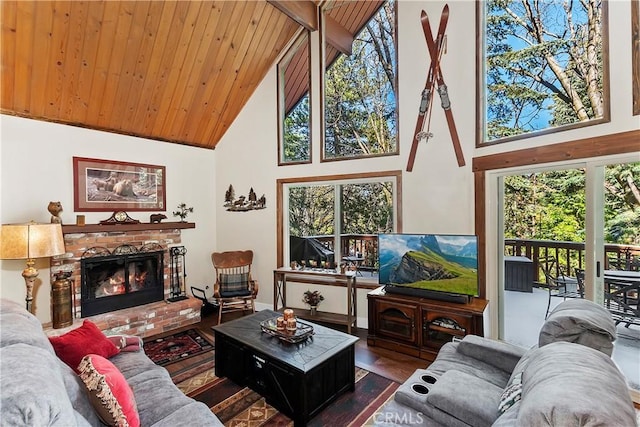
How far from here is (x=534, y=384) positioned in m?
1.17

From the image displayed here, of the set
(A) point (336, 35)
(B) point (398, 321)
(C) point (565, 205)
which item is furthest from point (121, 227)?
(C) point (565, 205)

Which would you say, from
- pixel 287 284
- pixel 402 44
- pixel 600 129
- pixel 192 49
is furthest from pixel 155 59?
pixel 600 129

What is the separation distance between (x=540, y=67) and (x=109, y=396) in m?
4.32

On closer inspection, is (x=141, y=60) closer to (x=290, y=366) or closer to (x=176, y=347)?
(x=176, y=347)

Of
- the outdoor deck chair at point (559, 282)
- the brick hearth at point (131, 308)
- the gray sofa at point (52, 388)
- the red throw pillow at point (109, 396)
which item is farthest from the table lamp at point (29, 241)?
the outdoor deck chair at point (559, 282)

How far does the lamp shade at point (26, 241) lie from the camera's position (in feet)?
9.87

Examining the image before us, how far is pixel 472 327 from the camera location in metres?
3.05

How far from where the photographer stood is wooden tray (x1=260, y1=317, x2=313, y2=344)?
2.63 m

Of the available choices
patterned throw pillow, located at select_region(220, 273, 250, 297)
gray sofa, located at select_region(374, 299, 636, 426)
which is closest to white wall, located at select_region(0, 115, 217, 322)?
patterned throw pillow, located at select_region(220, 273, 250, 297)

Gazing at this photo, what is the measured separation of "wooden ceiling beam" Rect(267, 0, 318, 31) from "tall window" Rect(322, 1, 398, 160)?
0.17 metres

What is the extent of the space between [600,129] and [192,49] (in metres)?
4.54

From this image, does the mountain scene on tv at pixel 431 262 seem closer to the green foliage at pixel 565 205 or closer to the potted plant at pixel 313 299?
the green foliage at pixel 565 205

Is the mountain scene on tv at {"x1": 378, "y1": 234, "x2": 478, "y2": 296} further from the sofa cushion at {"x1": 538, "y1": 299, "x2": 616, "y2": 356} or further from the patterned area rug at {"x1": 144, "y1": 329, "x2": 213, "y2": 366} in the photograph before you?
the patterned area rug at {"x1": 144, "y1": 329, "x2": 213, "y2": 366}

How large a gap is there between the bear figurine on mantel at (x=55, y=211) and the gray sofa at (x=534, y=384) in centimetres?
Answer: 411
